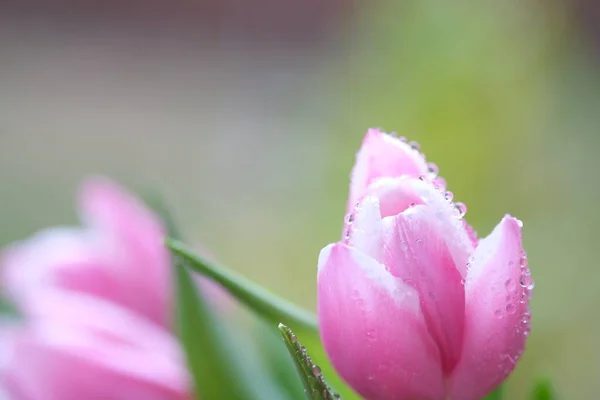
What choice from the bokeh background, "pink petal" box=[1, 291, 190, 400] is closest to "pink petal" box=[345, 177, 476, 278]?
"pink petal" box=[1, 291, 190, 400]

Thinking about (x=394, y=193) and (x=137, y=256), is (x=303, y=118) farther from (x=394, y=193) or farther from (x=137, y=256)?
(x=394, y=193)

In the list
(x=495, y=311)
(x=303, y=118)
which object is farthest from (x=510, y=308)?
(x=303, y=118)

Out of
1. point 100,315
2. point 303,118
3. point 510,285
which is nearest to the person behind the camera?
point 510,285

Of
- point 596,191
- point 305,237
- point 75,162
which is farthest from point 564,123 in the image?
point 75,162

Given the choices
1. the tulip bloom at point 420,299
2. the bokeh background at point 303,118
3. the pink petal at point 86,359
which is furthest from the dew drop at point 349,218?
the bokeh background at point 303,118

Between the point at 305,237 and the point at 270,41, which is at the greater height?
the point at 270,41

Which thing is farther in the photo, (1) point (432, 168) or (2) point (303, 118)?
(2) point (303, 118)

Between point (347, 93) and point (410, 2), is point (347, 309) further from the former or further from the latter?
point (347, 93)

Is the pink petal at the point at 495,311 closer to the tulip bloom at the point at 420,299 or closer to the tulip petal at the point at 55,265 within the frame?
the tulip bloom at the point at 420,299
